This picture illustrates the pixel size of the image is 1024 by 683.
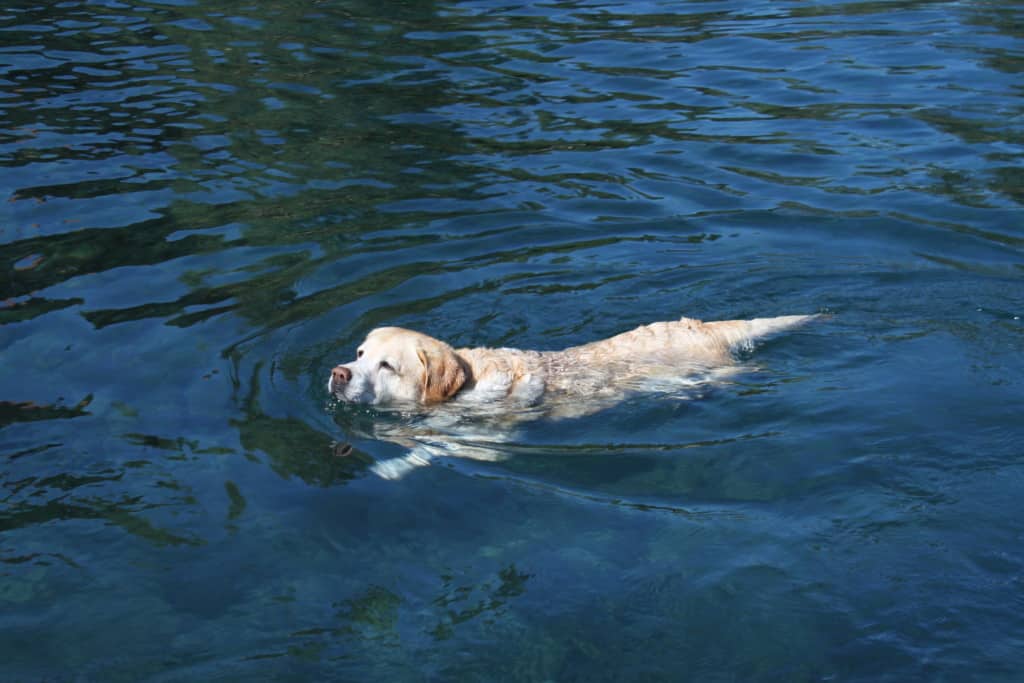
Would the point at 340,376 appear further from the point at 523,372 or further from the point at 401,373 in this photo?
the point at 523,372

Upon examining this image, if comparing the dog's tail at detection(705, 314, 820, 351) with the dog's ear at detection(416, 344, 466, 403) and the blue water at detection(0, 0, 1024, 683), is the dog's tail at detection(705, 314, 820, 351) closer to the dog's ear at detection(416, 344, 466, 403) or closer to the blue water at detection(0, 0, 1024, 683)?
the blue water at detection(0, 0, 1024, 683)

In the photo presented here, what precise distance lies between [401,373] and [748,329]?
8.34ft

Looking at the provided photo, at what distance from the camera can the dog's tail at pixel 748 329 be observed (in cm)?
796

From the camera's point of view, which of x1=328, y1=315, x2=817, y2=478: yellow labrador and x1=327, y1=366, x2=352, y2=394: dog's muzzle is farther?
x1=328, y1=315, x2=817, y2=478: yellow labrador

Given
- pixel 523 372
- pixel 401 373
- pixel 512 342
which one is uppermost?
pixel 401 373

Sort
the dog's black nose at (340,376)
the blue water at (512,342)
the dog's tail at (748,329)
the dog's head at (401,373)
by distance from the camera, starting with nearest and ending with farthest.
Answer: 1. the blue water at (512,342)
2. the dog's black nose at (340,376)
3. the dog's head at (401,373)
4. the dog's tail at (748,329)

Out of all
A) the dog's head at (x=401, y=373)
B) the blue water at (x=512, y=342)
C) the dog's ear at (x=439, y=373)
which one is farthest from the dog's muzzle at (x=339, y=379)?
the dog's ear at (x=439, y=373)

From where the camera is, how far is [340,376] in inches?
284

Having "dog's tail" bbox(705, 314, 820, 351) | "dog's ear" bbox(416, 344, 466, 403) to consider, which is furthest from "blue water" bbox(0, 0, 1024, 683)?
"dog's ear" bbox(416, 344, 466, 403)

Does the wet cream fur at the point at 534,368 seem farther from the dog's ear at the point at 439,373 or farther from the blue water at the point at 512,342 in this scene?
the blue water at the point at 512,342

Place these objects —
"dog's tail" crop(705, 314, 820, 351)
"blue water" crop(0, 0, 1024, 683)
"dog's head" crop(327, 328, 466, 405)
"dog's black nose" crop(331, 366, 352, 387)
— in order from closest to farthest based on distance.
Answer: "blue water" crop(0, 0, 1024, 683) → "dog's black nose" crop(331, 366, 352, 387) → "dog's head" crop(327, 328, 466, 405) → "dog's tail" crop(705, 314, 820, 351)

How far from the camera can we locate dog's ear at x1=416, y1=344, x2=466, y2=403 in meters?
7.38

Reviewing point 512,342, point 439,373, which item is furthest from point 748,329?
point 439,373

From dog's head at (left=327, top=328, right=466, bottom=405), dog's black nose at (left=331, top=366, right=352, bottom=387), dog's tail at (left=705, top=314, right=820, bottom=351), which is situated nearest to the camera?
dog's black nose at (left=331, top=366, right=352, bottom=387)
